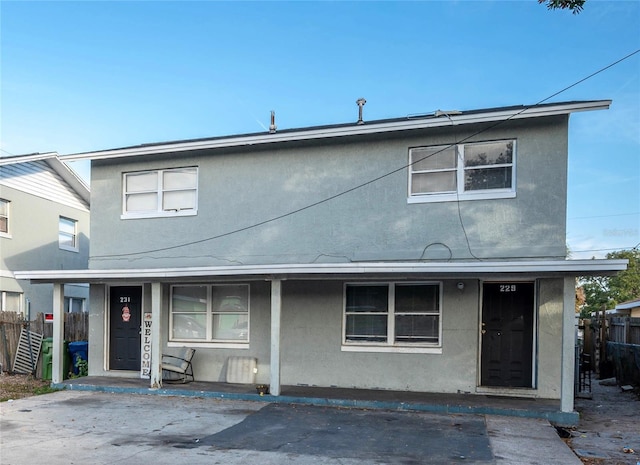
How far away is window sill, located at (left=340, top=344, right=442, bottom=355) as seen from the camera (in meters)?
10.0

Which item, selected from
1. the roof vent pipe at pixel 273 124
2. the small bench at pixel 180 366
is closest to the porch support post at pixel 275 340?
the small bench at pixel 180 366

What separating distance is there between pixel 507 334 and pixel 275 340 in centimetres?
451

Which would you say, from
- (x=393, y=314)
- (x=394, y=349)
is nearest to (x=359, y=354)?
(x=394, y=349)

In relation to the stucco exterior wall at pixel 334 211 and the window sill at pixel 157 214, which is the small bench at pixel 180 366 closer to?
the stucco exterior wall at pixel 334 211

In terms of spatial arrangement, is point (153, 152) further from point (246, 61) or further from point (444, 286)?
point (444, 286)

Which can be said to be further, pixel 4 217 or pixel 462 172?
pixel 4 217

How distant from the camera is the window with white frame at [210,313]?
37.7ft

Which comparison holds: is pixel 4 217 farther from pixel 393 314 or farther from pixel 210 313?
pixel 393 314

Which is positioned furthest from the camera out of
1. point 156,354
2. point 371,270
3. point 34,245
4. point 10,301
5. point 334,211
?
point 34,245

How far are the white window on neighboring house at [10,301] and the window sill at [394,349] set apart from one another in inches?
483

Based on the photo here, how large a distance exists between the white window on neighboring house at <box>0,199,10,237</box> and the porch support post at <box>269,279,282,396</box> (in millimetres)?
11477

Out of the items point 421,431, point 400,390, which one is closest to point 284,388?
point 400,390

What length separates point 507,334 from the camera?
996 cm

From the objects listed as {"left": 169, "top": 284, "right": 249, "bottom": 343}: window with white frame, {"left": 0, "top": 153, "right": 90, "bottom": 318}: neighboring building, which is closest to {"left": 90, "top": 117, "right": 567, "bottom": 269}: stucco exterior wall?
{"left": 169, "top": 284, "right": 249, "bottom": 343}: window with white frame
